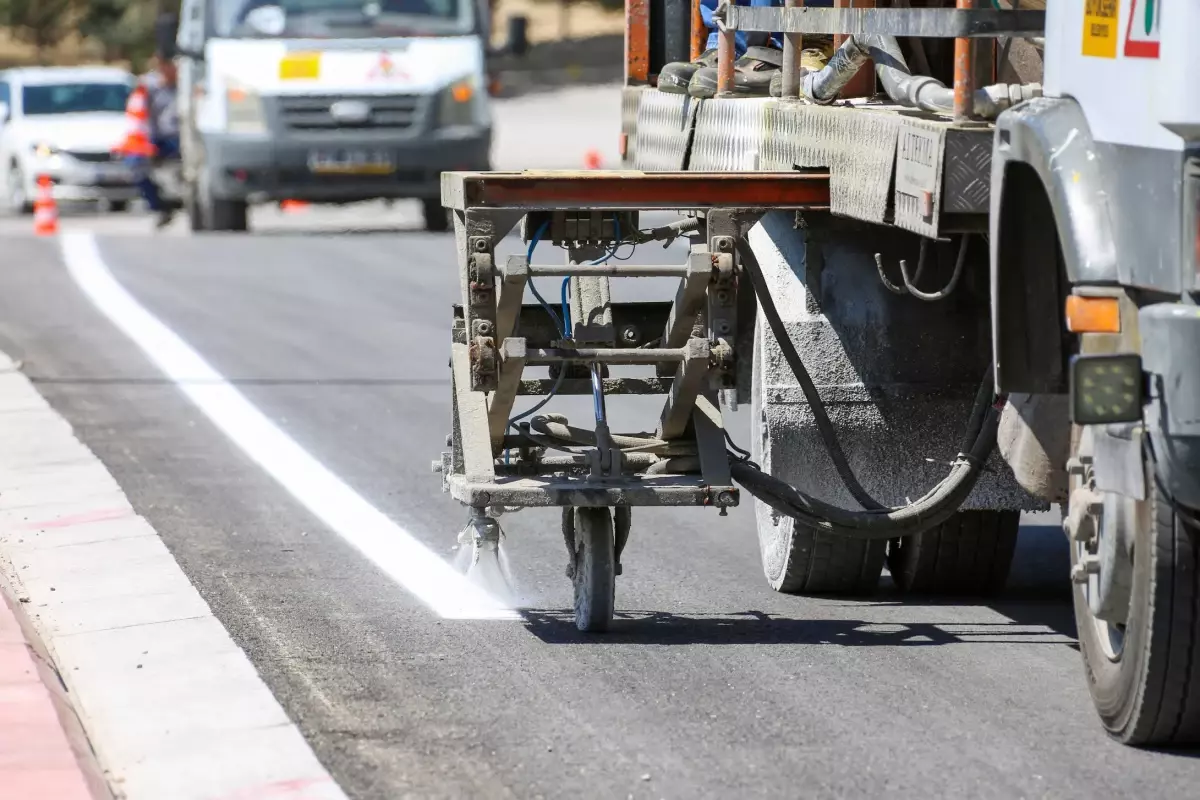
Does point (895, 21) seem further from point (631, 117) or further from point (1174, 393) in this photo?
point (631, 117)

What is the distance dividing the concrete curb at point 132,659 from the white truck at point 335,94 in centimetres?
1160

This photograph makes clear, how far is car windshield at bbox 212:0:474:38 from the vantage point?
20453 mm

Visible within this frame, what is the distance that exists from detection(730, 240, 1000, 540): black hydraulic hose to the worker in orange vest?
20258mm

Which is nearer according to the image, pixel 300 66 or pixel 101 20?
pixel 300 66

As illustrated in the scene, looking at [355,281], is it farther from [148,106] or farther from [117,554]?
[148,106]

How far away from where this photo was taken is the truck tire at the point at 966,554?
24.3ft

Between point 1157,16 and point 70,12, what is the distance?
198 ft

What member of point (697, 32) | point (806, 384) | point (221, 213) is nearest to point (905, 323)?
point (806, 384)

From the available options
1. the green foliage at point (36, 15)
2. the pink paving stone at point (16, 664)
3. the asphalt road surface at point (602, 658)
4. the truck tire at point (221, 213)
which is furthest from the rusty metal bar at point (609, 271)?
the green foliage at point (36, 15)

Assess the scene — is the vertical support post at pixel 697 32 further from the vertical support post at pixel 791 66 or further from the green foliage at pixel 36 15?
the green foliage at pixel 36 15

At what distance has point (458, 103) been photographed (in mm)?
20938

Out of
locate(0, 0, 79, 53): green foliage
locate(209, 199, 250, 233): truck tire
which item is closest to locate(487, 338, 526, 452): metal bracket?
locate(209, 199, 250, 233): truck tire

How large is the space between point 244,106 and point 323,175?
0.92 metres

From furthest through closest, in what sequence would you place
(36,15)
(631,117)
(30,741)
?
(36,15), (631,117), (30,741)
